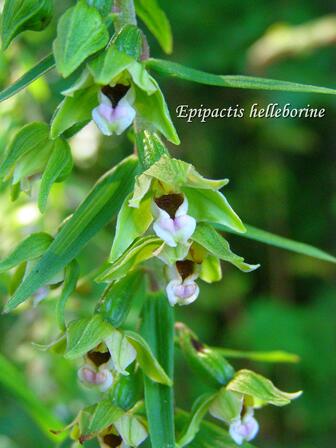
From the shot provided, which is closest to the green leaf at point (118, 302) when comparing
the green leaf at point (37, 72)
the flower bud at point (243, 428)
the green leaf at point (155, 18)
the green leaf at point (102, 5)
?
the flower bud at point (243, 428)

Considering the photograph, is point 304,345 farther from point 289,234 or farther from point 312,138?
point 312,138

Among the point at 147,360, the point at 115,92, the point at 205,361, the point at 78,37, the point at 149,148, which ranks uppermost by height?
the point at 78,37

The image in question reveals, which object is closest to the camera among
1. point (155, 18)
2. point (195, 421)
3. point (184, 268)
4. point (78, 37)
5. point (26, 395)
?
point (78, 37)

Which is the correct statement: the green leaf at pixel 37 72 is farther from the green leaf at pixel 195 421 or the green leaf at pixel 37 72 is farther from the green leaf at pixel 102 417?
the green leaf at pixel 195 421

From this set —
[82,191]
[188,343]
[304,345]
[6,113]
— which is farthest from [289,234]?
[188,343]

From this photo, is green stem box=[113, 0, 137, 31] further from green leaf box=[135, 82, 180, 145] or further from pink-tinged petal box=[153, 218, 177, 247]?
pink-tinged petal box=[153, 218, 177, 247]

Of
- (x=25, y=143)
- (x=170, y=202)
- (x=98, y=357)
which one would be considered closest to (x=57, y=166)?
(x=25, y=143)

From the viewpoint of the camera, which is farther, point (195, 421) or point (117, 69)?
point (195, 421)

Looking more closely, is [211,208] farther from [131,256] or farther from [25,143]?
[25,143]
